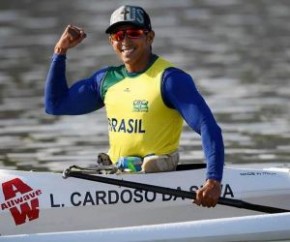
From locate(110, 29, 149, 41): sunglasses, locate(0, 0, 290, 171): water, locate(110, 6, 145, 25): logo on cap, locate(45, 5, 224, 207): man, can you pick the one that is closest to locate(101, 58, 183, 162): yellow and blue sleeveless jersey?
locate(45, 5, 224, 207): man

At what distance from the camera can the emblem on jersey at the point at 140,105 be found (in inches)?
485

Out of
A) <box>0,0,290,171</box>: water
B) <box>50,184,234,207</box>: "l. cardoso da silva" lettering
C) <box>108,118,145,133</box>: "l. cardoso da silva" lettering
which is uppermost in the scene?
<box>108,118,145,133</box>: "l. cardoso da silva" lettering

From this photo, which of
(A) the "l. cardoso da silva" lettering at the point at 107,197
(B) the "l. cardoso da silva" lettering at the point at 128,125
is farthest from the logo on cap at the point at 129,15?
(A) the "l. cardoso da silva" lettering at the point at 107,197

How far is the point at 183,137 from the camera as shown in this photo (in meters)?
18.8

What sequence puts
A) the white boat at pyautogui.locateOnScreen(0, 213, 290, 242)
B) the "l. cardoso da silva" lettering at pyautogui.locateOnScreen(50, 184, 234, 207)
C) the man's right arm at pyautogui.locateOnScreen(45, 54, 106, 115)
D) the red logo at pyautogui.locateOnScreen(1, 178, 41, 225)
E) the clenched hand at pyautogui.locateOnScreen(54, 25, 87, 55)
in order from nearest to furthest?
the white boat at pyautogui.locateOnScreen(0, 213, 290, 242) < the red logo at pyautogui.locateOnScreen(1, 178, 41, 225) < the "l. cardoso da silva" lettering at pyautogui.locateOnScreen(50, 184, 234, 207) < the clenched hand at pyautogui.locateOnScreen(54, 25, 87, 55) < the man's right arm at pyautogui.locateOnScreen(45, 54, 106, 115)

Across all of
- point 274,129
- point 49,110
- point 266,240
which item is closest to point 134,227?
point 266,240

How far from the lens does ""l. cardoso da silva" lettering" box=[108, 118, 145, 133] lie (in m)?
12.4

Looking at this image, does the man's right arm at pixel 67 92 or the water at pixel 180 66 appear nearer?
the man's right arm at pixel 67 92

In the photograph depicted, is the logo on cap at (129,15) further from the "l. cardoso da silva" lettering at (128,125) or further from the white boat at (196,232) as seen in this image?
the white boat at (196,232)

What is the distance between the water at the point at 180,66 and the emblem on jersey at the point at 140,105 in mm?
5084

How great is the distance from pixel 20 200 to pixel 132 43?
1.45 metres

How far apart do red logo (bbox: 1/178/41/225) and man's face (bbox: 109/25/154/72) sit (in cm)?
122

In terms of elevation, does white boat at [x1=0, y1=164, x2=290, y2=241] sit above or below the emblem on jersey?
below

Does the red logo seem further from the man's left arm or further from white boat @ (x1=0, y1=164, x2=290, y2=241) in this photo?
the man's left arm
